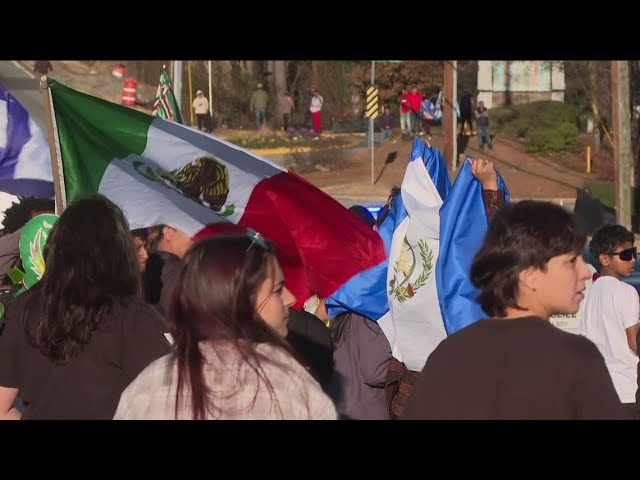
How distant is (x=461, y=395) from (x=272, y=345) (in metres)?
0.52

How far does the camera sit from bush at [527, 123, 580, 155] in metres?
34.9

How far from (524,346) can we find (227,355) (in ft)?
2.45

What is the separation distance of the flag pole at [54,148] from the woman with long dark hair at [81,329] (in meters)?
1.59

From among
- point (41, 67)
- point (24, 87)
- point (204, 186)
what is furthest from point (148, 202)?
point (41, 67)

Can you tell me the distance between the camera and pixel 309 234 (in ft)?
17.4

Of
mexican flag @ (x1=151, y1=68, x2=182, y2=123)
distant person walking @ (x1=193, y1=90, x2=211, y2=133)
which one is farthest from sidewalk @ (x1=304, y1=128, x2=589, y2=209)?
mexican flag @ (x1=151, y1=68, x2=182, y2=123)

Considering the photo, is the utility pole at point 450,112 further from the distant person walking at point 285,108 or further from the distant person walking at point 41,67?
the distant person walking at point 41,67

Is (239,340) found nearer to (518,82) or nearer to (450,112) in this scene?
(450,112)

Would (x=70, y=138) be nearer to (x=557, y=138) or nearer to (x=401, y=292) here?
(x=401, y=292)

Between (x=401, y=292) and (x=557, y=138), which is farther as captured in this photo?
(x=557, y=138)

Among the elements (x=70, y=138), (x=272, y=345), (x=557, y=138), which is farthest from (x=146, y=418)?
(x=557, y=138)

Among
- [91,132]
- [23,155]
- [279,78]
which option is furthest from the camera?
[279,78]

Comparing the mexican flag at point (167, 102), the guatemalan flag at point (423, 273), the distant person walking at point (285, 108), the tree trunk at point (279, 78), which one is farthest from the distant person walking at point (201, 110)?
the guatemalan flag at point (423, 273)
